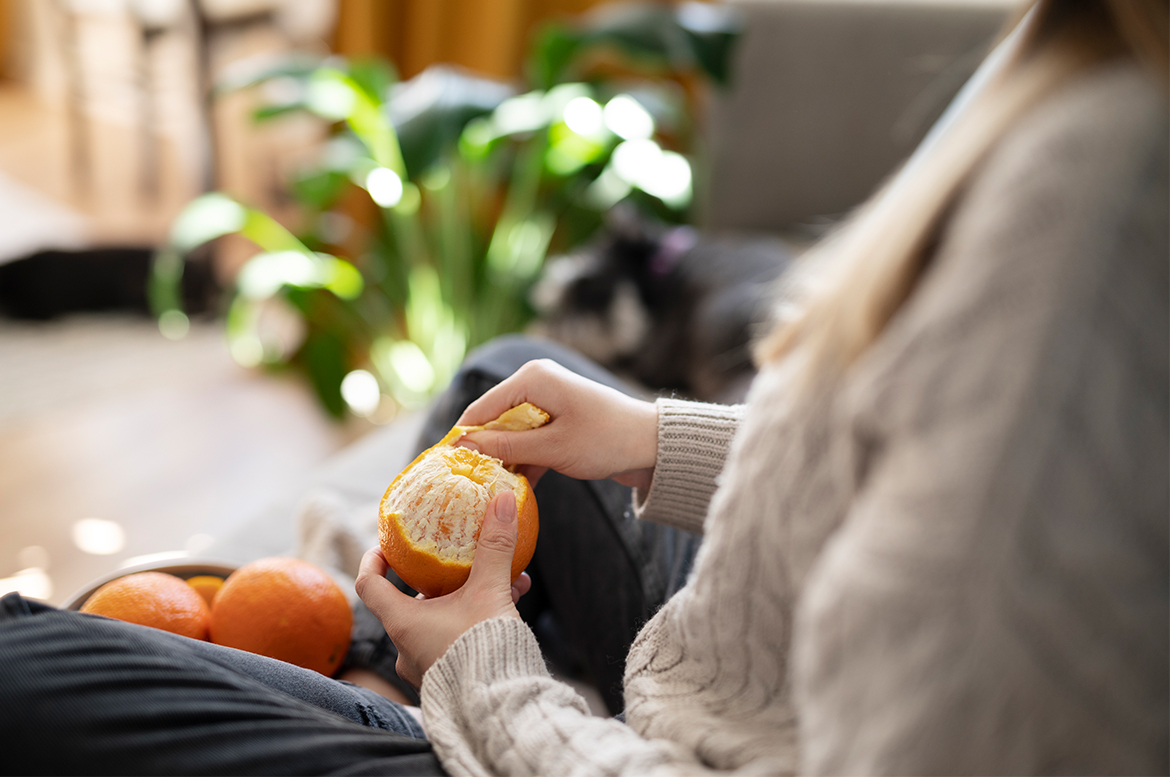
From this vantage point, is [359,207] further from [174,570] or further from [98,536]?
[174,570]

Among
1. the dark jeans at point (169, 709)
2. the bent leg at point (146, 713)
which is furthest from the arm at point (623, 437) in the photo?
the bent leg at point (146, 713)

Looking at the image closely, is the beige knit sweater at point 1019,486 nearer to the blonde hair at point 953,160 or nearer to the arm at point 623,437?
the blonde hair at point 953,160

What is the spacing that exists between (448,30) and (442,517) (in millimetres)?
2531

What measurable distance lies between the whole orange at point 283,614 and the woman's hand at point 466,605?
5.1 inches

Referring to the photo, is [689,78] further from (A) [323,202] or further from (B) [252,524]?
(B) [252,524]

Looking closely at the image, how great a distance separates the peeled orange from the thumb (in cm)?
1

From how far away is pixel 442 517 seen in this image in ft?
1.89

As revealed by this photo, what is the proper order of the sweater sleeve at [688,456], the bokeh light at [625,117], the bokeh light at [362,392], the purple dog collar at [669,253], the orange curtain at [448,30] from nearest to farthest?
the sweater sleeve at [688,456], the bokeh light at [625,117], the purple dog collar at [669,253], the bokeh light at [362,392], the orange curtain at [448,30]

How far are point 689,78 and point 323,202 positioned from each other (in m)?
1.32

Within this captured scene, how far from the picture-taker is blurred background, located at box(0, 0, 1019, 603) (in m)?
1.73

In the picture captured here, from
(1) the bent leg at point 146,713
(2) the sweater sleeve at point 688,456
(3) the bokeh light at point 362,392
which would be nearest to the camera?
(1) the bent leg at point 146,713

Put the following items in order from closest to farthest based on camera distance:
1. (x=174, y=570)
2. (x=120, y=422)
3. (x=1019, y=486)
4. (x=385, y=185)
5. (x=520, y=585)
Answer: (x=1019, y=486) → (x=520, y=585) → (x=174, y=570) → (x=385, y=185) → (x=120, y=422)

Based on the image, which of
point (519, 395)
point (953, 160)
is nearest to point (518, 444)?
point (519, 395)

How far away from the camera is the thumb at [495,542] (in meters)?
0.57
